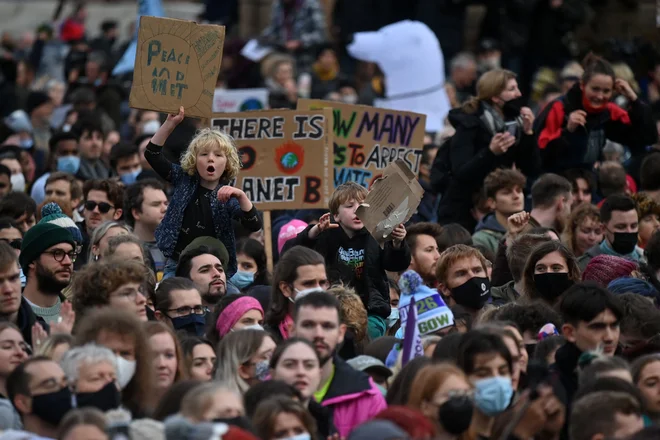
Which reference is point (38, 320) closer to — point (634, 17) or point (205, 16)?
point (634, 17)

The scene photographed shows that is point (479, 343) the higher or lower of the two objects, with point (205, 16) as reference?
lower

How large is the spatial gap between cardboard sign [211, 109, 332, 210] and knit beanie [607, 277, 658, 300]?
3079 mm

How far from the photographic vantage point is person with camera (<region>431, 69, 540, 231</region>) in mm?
12188

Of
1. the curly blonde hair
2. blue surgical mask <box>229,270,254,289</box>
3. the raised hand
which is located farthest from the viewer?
the raised hand

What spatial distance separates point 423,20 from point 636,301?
13960 mm

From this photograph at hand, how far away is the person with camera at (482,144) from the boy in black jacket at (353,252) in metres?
2.48

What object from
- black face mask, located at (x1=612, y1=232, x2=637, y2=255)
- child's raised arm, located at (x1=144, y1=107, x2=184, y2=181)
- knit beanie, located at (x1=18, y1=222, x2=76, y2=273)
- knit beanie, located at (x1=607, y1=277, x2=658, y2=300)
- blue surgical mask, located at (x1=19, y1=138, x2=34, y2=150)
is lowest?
knit beanie, located at (x1=607, y1=277, x2=658, y2=300)

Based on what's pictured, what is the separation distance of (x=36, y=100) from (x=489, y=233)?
7.64 m

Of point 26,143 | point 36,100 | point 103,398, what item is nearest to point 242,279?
point 103,398

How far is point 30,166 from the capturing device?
47.0ft

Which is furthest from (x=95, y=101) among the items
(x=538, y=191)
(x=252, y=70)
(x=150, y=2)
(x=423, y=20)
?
(x=538, y=191)

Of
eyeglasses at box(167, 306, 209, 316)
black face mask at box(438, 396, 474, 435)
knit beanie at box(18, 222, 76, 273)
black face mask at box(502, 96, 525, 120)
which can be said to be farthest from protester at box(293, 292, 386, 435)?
black face mask at box(502, 96, 525, 120)

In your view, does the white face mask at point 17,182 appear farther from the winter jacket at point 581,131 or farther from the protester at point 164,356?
the protester at point 164,356

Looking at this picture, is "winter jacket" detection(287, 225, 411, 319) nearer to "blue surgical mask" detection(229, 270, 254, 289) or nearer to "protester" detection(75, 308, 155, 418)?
"blue surgical mask" detection(229, 270, 254, 289)
